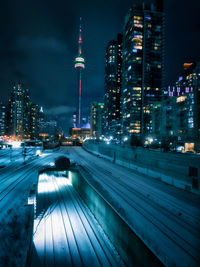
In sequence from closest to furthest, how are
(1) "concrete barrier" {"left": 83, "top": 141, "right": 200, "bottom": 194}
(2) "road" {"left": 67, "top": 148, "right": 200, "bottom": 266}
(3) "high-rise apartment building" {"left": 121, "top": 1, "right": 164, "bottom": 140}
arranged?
(2) "road" {"left": 67, "top": 148, "right": 200, "bottom": 266} → (1) "concrete barrier" {"left": 83, "top": 141, "right": 200, "bottom": 194} → (3) "high-rise apartment building" {"left": 121, "top": 1, "right": 164, "bottom": 140}

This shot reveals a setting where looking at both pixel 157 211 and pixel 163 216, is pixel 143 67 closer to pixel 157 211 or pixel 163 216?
pixel 157 211

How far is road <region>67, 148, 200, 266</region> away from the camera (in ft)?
20.6

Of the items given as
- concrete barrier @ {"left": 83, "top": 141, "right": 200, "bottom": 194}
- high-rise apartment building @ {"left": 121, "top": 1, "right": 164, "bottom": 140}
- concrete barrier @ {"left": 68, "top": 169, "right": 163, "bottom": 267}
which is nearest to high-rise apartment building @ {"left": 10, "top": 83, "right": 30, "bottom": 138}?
high-rise apartment building @ {"left": 121, "top": 1, "right": 164, "bottom": 140}

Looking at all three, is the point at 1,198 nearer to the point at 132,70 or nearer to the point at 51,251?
the point at 51,251

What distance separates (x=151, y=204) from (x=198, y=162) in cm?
563

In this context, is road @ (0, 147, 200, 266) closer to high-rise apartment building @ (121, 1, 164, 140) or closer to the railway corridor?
the railway corridor

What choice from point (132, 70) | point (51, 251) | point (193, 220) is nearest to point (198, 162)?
point (193, 220)

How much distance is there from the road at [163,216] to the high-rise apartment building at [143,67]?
393ft

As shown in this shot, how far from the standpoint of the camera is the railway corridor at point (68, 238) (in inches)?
374

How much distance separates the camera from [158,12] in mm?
137875

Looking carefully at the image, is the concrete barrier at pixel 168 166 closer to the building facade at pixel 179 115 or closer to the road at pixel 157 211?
the road at pixel 157 211

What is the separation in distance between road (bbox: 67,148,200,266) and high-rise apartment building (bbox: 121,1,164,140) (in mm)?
119638

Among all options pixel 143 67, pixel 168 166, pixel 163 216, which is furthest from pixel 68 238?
pixel 143 67

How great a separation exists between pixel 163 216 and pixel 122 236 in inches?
108
